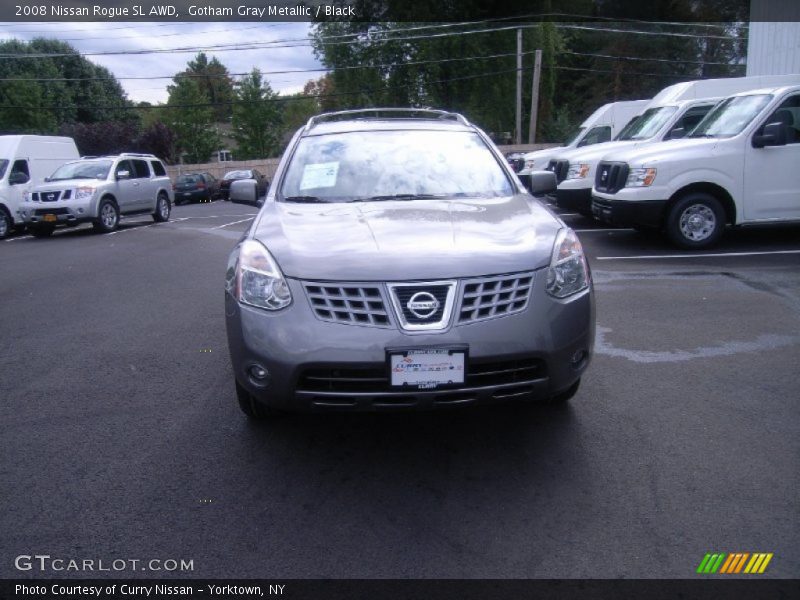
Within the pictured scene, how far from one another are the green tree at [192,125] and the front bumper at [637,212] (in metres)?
49.3

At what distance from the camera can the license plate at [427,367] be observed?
9.70 ft

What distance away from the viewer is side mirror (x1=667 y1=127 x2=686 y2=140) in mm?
11036

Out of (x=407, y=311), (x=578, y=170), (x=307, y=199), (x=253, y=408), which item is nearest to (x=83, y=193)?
(x=578, y=170)

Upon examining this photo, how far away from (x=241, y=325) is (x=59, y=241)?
13.2m

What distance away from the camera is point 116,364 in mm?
5191

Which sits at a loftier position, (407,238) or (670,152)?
(670,152)

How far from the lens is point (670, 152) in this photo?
9.03 meters

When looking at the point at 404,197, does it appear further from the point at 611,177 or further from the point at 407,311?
the point at 611,177

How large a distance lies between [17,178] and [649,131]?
14.2 meters

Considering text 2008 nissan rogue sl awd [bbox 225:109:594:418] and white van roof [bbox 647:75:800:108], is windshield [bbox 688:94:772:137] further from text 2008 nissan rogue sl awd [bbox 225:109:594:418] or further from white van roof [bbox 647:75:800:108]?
text 2008 nissan rogue sl awd [bbox 225:109:594:418]

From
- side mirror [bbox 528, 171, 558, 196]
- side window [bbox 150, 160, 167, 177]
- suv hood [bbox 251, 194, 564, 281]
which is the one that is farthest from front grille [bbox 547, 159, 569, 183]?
side window [bbox 150, 160, 167, 177]

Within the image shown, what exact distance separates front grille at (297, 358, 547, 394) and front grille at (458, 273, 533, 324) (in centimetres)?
22

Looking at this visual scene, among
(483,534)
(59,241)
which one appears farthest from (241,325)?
(59,241)

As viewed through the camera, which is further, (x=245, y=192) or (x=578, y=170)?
(x=578, y=170)
